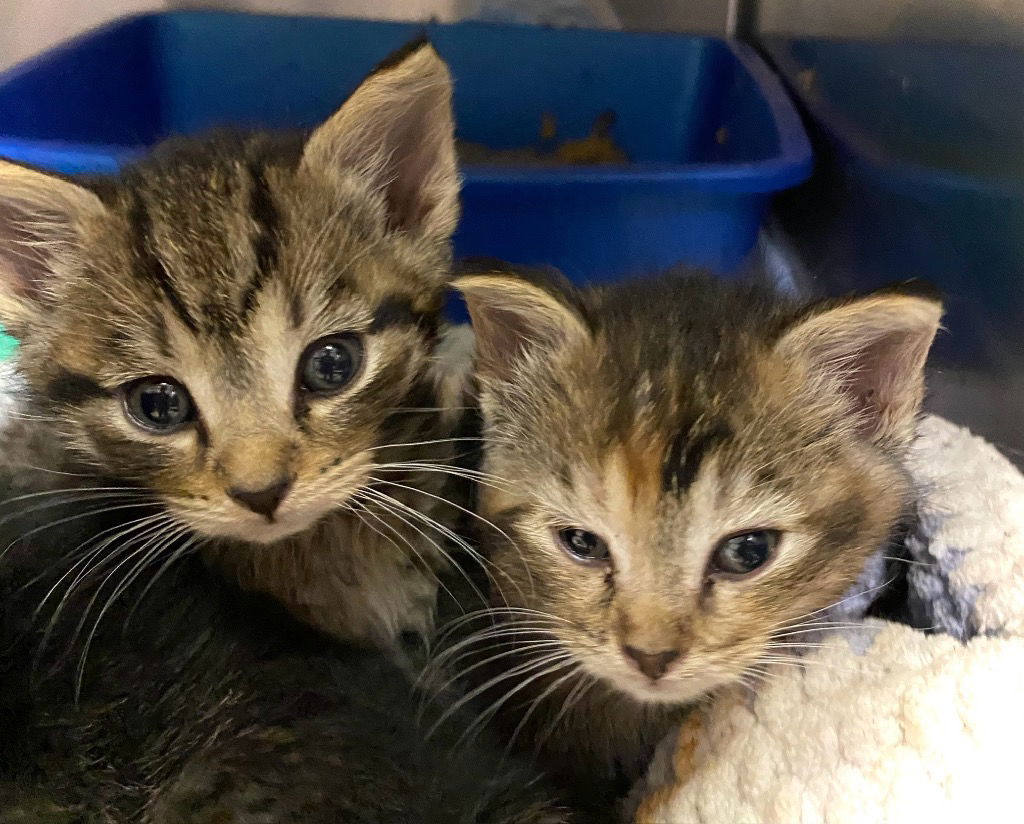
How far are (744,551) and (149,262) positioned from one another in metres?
0.66

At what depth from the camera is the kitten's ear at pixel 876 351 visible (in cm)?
83

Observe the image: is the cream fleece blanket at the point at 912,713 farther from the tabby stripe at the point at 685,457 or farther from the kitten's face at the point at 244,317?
the kitten's face at the point at 244,317

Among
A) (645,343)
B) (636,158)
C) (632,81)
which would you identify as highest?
(645,343)

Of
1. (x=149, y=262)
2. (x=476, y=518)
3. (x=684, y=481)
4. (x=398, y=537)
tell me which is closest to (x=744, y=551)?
(x=684, y=481)

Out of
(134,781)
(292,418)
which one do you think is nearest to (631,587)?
(292,418)

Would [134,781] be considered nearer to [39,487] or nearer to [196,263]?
[39,487]

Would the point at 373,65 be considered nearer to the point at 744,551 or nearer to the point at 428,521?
the point at 428,521

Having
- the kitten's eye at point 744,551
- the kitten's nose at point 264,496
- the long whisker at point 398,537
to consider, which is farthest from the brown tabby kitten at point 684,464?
the kitten's nose at point 264,496

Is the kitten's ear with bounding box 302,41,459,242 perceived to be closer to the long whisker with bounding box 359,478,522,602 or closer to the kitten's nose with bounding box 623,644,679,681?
the long whisker with bounding box 359,478,522,602

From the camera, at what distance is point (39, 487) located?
1103mm

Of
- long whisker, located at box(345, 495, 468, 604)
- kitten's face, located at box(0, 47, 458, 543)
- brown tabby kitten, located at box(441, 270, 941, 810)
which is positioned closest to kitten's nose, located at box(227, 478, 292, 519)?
kitten's face, located at box(0, 47, 458, 543)

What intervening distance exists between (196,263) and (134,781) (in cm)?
51

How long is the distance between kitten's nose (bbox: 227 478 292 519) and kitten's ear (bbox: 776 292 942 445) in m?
0.50

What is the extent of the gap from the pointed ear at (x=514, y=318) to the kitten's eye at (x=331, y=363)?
134mm
